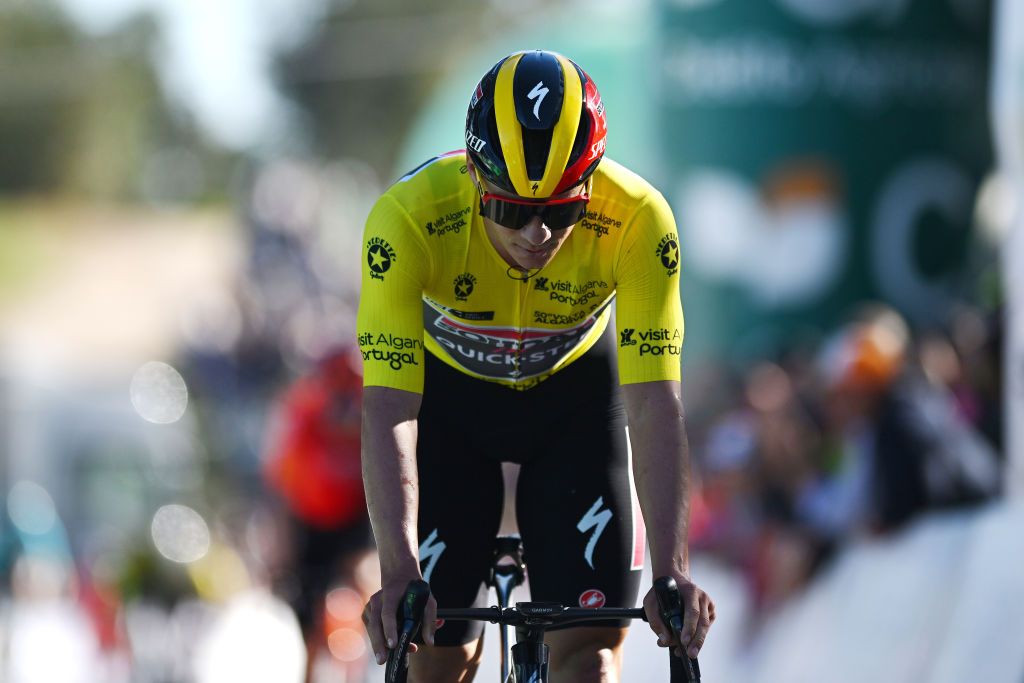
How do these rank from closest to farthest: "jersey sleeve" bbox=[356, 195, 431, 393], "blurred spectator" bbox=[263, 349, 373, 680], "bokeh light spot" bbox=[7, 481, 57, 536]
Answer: "jersey sleeve" bbox=[356, 195, 431, 393] < "blurred spectator" bbox=[263, 349, 373, 680] < "bokeh light spot" bbox=[7, 481, 57, 536]

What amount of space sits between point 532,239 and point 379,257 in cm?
48

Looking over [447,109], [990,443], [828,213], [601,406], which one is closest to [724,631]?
[990,443]

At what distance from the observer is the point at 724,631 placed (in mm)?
9375

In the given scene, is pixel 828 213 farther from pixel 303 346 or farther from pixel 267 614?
pixel 303 346

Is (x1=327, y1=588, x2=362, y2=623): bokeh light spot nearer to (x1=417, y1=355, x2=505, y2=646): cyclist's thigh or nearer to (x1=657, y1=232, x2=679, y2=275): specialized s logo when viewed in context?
(x1=417, y1=355, x2=505, y2=646): cyclist's thigh

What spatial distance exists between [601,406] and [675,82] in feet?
25.6

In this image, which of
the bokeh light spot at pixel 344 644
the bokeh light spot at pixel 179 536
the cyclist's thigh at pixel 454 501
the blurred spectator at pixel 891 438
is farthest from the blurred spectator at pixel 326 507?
the cyclist's thigh at pixel 454 501

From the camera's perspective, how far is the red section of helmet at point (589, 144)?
13.6 feet

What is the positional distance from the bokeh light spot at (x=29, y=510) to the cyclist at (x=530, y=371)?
36.4 feet

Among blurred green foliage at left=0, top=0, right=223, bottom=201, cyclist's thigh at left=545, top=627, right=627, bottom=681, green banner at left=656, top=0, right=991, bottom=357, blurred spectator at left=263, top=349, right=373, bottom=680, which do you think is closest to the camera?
cyclist's thigh at left=545, top=627, right=627, bottom=681

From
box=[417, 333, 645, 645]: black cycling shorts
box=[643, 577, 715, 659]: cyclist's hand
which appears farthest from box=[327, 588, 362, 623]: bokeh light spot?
box=[643, 577, 715, 659]: cyclist's hand

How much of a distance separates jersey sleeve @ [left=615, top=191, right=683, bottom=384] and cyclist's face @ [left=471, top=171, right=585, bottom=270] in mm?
253

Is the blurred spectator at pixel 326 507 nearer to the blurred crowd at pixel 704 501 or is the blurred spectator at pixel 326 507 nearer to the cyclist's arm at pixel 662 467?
the blurred crowd at pixel 704 501

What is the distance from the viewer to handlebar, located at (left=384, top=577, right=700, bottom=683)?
3857mm
